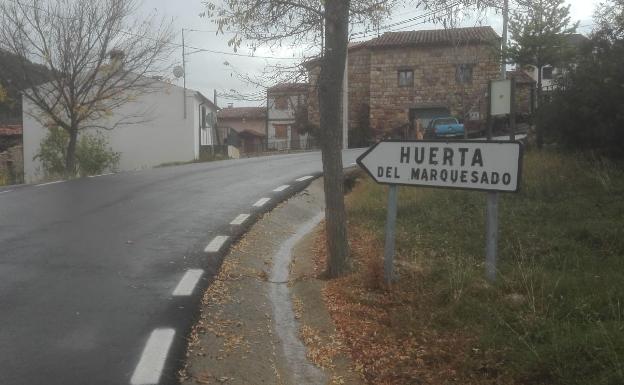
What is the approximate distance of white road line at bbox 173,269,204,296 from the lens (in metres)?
6.24

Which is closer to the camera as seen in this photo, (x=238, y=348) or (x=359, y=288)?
(x=238, y=348)

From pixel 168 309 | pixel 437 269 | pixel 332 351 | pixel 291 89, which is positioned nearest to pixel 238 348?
pixel 332 351

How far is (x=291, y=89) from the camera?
7.64 meters

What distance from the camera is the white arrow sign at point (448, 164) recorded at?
17.9ft

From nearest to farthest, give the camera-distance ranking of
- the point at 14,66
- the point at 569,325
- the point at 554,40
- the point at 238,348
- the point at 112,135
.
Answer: the point at 569,325 → the point at 238,348 → the point at 554,40 → the point at 14,66 → the point at 112,135

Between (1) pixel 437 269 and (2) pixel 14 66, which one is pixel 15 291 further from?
(2) pixel 14 66

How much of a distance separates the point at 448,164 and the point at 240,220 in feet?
15.3

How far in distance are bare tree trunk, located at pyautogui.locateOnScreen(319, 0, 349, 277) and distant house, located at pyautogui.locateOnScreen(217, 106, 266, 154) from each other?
4741 cm

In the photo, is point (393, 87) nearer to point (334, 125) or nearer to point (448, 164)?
point (334, 125)

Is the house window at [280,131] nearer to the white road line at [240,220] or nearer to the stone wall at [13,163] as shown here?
the stone wall at [13,163]

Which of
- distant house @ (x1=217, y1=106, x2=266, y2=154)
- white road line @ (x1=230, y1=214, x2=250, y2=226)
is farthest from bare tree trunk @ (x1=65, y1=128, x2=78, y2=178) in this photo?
distant house @ (x1=217, y1=106, x2=266, y2=154)

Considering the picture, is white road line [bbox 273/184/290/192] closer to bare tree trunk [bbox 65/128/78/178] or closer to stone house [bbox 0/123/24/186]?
bare tree trunk [bbox 65/128/78/178]

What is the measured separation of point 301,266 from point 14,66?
17375mm

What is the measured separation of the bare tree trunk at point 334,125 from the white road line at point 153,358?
7.18 ft
